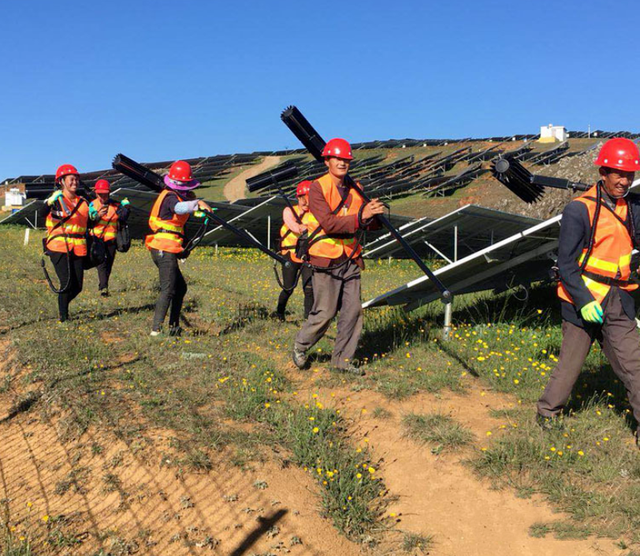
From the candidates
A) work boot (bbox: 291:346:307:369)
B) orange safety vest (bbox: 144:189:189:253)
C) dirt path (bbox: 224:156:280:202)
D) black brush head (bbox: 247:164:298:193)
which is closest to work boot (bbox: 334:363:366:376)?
work boot (bbox: 291:346:307:369)

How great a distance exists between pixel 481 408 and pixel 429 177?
34.8 m

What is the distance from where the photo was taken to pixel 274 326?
8500mm

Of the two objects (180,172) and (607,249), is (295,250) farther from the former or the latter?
(607,249)

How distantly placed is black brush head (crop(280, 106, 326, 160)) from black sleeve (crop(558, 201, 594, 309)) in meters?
2.57

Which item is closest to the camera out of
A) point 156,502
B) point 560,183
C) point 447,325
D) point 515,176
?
point 156,502

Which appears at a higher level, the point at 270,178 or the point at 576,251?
the point at 270,178

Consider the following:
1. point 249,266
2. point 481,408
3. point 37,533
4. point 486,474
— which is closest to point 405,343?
point 481,408

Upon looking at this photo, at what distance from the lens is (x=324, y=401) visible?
5.68 metres

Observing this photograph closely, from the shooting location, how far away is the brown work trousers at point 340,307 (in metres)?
6.07

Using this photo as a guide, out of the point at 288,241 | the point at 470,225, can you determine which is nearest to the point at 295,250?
the point at 288,241

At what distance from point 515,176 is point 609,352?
1722 millimetres

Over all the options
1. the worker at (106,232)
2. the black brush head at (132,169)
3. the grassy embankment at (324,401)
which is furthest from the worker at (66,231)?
the worker at (106,232)

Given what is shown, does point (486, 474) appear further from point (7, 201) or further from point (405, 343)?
point (7, 201)

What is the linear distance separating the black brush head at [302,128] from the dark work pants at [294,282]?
246cm
